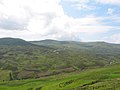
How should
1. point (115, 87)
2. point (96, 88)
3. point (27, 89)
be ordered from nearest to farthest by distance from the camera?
point (115, 87) → point (96, 88) → point (27, 89)

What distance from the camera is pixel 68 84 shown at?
195m

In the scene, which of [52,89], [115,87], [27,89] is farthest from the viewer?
[27,89]

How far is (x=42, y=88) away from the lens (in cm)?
Answer: 19412

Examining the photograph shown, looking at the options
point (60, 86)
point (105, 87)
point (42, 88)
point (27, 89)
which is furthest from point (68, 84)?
point (105, 87)

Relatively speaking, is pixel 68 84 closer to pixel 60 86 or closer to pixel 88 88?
pixel 60 86

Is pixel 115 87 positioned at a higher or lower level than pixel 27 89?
higher

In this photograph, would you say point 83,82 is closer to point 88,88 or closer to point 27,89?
point 88,88

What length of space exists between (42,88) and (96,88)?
5229cm

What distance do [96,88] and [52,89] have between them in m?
39.1

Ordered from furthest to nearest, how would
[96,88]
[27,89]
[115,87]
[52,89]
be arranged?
[27,89], [52,89], [96,88], [115,87]

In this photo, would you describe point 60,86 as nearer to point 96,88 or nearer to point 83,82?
point 83,82

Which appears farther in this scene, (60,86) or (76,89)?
(60,86)

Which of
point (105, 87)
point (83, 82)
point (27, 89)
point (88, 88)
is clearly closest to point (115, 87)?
point (105, 87)

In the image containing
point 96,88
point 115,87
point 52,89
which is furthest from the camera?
point 52,89
